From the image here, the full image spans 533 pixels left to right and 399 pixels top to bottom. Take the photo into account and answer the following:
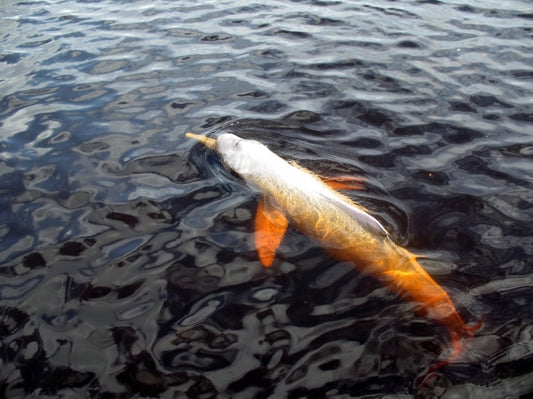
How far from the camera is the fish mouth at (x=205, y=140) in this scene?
Result: 7621mm

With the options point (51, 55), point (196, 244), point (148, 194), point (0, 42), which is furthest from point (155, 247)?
point (0, 42)

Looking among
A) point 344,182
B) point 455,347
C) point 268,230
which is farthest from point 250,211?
point 455,347

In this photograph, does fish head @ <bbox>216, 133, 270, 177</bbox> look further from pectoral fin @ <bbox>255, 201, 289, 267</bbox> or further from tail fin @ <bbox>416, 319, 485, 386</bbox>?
tail fin @ <bbox>416, 319, 485, 386</bbox>

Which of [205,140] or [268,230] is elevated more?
[205,140]

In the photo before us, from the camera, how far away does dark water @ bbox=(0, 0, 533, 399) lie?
→ 4.39 metres

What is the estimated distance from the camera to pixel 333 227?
5.62 metres

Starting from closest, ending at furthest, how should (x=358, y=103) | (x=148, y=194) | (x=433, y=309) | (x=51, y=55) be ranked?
1. (x=433, y=309)
2. (x=148, y=194)
3. (x=358, y=103)
4. (x=51, y=55)

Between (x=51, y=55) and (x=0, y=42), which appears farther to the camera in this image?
(x=0, y=42)

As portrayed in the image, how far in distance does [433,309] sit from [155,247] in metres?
3.65

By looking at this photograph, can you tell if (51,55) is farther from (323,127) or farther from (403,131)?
(403,131)

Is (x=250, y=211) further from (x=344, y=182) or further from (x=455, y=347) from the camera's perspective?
(x=455, y=347)

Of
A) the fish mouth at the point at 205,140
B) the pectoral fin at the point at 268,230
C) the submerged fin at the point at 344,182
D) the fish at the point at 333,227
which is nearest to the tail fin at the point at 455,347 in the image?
the fish at the point at 333,227

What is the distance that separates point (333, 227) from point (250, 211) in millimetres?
1371

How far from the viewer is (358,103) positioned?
348 inches
